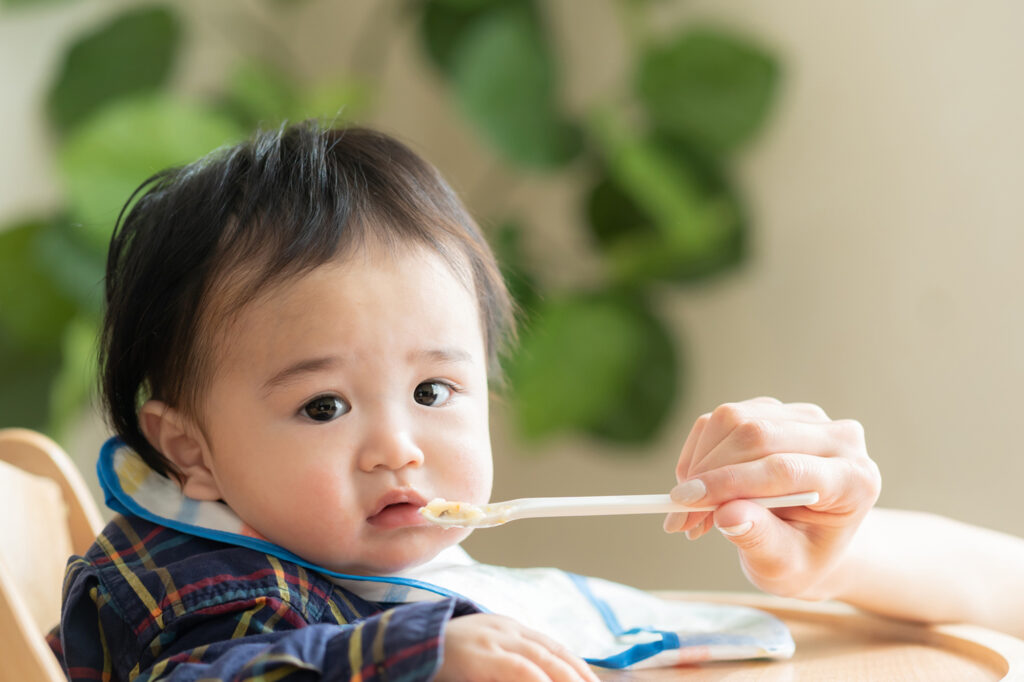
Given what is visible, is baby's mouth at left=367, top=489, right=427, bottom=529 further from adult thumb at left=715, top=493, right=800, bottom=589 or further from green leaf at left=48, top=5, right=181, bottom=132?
green leaf at left=48, top=5, right=181, bottom=132

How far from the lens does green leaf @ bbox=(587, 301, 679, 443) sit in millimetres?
1861

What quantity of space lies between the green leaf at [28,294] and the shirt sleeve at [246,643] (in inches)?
48.9

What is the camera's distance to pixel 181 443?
0.75 m

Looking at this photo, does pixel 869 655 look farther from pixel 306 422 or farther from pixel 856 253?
pixel 856 253

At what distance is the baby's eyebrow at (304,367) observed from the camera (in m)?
0.67

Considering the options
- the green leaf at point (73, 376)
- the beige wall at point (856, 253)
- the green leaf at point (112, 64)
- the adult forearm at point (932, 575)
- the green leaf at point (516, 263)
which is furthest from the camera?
the green leaf at point (112, 64)

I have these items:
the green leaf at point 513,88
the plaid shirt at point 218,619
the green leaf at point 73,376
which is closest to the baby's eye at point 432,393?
the plaid shirt at point 218,619

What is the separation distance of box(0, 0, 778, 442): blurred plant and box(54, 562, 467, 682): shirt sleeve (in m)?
1.06

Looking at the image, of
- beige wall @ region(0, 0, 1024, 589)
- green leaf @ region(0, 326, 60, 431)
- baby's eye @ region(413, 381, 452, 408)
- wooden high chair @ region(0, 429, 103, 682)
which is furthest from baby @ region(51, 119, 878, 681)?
green leaf @ region(0, 326, 60, 431)

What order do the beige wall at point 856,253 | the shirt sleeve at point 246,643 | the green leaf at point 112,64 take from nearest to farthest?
the shirt sleeve at point 246,643, the beige wall at point 856,253, the green leaf at point 112,64

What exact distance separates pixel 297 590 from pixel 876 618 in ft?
1.64

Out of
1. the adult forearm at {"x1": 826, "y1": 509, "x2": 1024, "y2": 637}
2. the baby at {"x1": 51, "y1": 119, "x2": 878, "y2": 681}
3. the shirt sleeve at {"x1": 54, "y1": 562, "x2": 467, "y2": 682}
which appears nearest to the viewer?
the shirt sleeve at {"x1": 54, "y1": 562, "x2": 467, "y2": 682}

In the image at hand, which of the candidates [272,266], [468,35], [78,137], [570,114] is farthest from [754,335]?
[272,266]

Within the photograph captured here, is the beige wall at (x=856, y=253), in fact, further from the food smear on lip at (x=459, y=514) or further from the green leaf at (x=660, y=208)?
the food smear on lip at (x=459, y=514)
